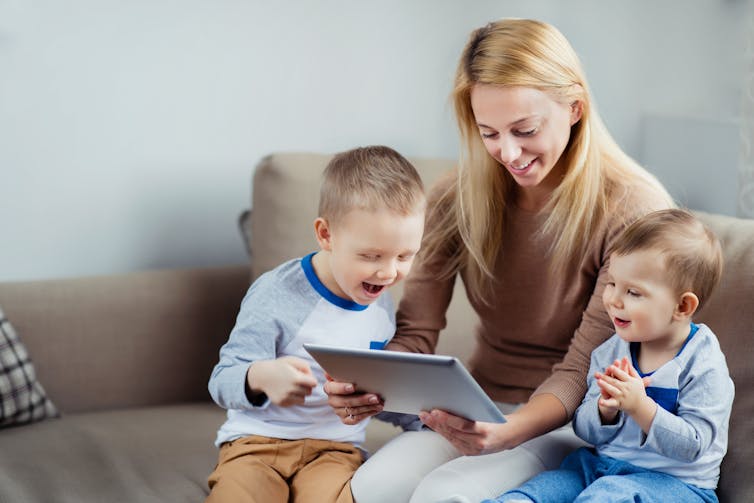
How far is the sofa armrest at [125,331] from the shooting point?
2.20 metres

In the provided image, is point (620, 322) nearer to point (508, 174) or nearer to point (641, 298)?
point (641, 298)

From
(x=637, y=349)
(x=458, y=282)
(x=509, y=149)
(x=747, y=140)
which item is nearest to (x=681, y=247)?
(x=637, y=349)

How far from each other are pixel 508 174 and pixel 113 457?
3.16 ft

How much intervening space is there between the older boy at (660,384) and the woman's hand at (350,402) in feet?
0.84

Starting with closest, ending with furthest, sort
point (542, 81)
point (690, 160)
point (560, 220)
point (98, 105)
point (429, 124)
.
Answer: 1. point (542, 81)
2. point (560, 220)
3. point (98, 105)
4. point (690, 160)
5. point (429, 124)

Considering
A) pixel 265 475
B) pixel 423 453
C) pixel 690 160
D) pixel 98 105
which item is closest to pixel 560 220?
pixel 423 453

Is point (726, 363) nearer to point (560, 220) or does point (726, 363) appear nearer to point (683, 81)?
point (560, 220)

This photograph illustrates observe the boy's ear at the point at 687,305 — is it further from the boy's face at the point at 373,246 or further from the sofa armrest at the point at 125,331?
the sofa armrest at the point at 125,331

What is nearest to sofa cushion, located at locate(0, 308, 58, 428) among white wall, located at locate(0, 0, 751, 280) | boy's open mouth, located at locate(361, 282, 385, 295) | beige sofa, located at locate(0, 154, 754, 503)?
beige sofa, located at locate(0, 154, 754, 503)

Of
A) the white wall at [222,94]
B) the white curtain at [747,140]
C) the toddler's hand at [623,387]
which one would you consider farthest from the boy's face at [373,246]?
the white curtain at [747,140]

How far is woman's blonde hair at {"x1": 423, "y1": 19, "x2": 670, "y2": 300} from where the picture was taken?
1623 millimetres

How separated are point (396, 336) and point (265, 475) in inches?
14.5

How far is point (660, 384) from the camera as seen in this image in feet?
4.81

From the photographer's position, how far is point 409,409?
1.53 m
